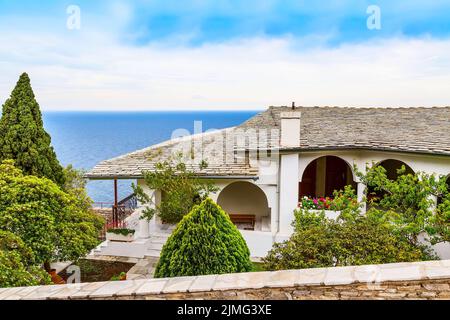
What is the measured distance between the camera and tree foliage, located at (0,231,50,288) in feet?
24.2

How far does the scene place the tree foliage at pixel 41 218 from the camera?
9102 millimetres

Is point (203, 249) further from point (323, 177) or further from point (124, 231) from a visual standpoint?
point (323, 177)

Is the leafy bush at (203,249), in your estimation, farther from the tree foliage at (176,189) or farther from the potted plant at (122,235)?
the potted plant at (122,235)

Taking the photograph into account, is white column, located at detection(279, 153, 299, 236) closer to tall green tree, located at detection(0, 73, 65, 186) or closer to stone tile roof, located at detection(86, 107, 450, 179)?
stone tile roof, located at detection(86, 107, 450, 179)

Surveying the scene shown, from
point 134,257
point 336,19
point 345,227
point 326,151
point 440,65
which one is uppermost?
point 336,19

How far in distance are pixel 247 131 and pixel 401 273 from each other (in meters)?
11.8

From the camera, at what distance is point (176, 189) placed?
11719mm

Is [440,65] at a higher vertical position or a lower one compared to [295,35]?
lower

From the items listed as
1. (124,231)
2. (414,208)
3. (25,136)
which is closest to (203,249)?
(414,208)

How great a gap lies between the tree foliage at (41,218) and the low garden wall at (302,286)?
398 centimetres

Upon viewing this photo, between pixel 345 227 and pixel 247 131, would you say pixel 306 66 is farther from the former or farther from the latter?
pixel 345 227

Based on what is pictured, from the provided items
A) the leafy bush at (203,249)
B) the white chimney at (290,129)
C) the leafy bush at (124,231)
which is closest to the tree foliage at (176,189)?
the leafy bush at (124,231)

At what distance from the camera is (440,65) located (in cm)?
1730

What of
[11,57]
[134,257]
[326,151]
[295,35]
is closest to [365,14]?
[326,151]
